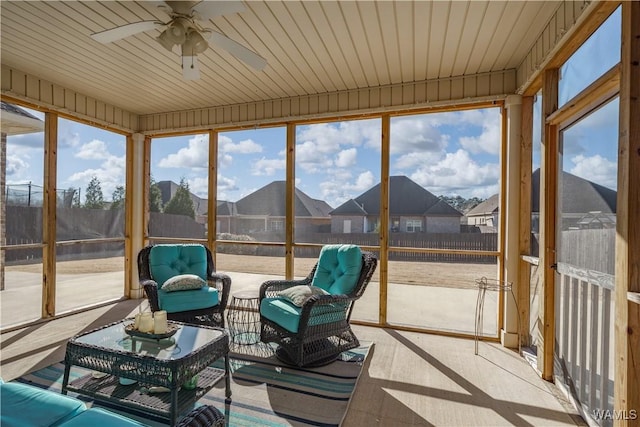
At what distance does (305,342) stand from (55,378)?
199 cm

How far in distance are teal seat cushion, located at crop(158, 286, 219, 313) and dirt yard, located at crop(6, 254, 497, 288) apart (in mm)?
1256

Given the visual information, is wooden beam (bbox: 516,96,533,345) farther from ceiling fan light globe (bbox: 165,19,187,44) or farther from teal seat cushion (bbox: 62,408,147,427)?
teal seat cushion (bbox: 62,408,147,427)

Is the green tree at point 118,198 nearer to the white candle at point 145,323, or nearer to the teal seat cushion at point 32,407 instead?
the white candle at point 145,323

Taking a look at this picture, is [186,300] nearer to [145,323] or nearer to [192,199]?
[145,323]

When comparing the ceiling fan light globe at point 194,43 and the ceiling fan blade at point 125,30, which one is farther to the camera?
the ceiling fan light globe at point 194,43

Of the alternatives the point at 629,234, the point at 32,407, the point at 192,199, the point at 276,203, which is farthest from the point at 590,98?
the point at 192,199

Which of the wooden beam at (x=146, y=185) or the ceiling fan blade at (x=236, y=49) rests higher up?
the ceiling fan blade at (x=236, y=49)

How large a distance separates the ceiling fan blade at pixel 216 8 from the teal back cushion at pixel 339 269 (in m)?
2.34

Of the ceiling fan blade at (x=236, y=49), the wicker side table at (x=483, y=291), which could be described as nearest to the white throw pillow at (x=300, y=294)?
the wicker side table at (x=483, y=291)

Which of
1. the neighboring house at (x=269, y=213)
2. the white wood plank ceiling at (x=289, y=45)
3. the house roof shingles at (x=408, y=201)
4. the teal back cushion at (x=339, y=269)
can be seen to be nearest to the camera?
the white wood plank ceiling at (x=289, y=45)

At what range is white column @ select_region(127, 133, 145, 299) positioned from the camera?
5.20 m

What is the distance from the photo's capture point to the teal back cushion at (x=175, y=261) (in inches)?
150

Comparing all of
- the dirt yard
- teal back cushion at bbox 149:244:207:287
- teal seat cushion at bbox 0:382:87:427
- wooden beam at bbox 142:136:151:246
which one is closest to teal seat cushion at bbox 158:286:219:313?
teal back cushion at bbox 149:244:207:287

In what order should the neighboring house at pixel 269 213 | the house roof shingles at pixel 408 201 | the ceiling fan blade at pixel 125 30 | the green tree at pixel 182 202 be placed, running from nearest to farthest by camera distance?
the ceiling fan blade at pixel 125 30, the house roof shingles at pixel 408 201, the neighboring house at pixel 269 213, the green tree at pixel 182 202
